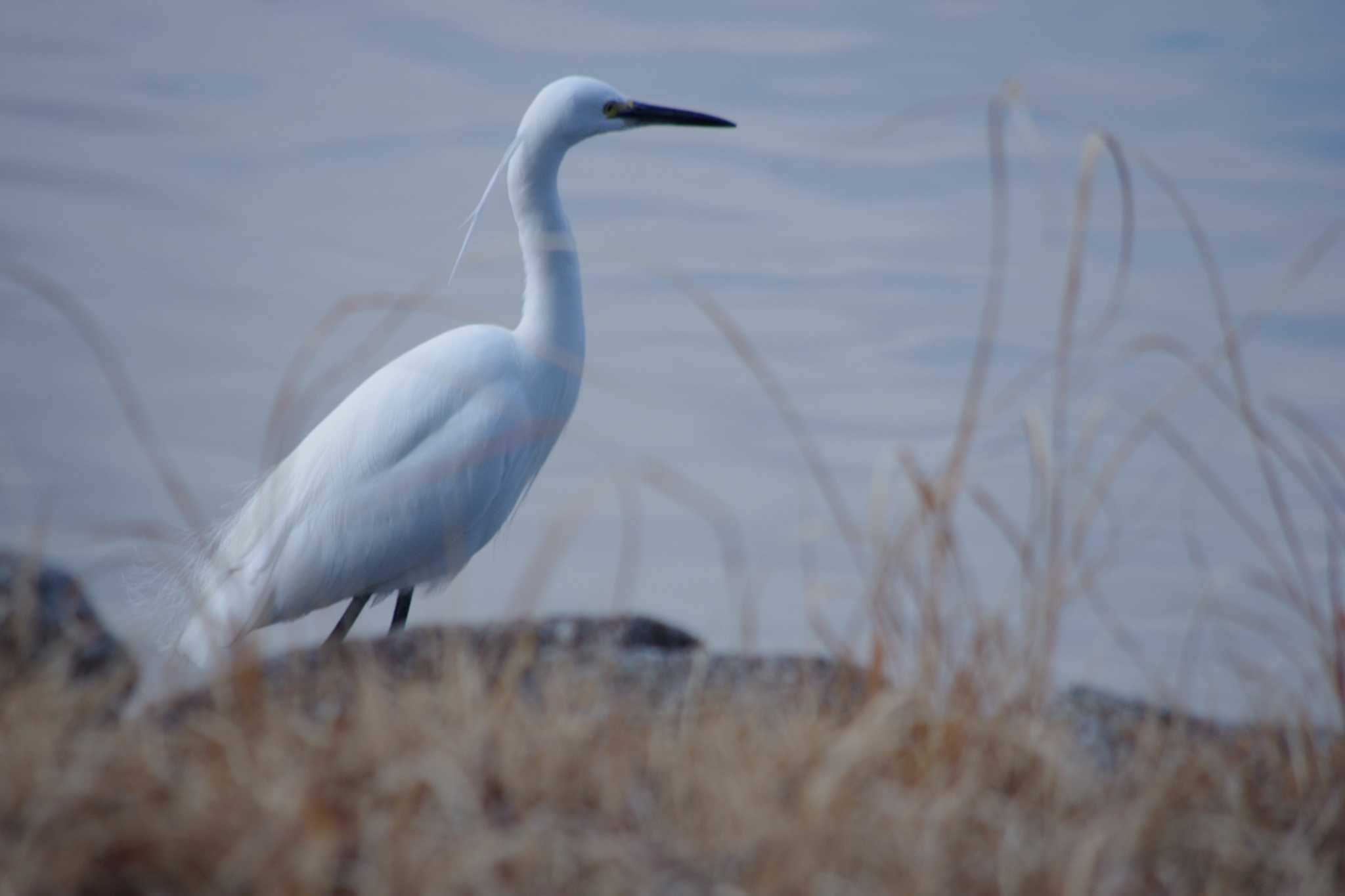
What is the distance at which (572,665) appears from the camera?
9.59 feet

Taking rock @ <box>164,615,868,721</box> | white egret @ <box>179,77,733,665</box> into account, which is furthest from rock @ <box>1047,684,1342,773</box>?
white egret @ <box>179,77,733,665</box>

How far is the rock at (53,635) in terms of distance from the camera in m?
2.76

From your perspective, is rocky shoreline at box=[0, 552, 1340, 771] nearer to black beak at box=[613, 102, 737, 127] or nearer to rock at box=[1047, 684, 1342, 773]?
rock at box=[1047, 684, 1342, 773]

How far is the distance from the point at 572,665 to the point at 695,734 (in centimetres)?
59

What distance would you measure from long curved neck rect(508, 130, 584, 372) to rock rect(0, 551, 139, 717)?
1.82 meters

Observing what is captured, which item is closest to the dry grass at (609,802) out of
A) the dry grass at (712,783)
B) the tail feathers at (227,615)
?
the dry grass at (712,783)

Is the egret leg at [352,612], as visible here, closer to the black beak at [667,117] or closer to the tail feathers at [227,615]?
the tail feathers at [227,615]

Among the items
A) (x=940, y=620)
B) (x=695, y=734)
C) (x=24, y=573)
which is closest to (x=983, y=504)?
(x=940, y=620)

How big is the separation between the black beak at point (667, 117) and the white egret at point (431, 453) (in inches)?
0.9

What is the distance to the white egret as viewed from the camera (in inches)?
176

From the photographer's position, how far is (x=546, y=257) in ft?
15.3

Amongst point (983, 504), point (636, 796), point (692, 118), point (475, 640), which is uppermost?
point (692, 118)

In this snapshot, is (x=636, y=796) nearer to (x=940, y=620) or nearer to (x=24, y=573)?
(x=940, y=620)

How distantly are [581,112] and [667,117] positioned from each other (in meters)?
0.39
